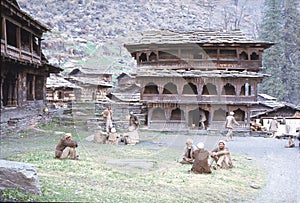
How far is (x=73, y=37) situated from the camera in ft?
279

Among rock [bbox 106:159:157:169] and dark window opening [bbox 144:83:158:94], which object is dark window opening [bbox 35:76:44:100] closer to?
dark window opening [bbox 144:83:158:94]

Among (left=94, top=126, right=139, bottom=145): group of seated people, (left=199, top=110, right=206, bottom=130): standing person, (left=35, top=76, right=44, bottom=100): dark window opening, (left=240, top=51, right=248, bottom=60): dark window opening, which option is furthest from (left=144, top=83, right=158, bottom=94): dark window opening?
(left=94, top=126, right=139, bottom=145): group of seated people

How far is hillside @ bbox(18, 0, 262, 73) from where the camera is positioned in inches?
2916

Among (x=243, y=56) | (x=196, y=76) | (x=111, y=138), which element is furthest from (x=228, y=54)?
(x=111, y=138)

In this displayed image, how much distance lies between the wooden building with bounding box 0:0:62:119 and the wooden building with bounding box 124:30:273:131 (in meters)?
8.61

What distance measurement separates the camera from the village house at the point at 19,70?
20.2 meters

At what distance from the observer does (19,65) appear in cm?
2444

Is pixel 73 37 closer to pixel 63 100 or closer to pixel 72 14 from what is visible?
pixel 72 14

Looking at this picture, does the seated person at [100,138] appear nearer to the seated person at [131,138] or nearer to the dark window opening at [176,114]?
the seated person at [131,138]

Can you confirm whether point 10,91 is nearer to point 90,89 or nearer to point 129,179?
Result: point 129,179

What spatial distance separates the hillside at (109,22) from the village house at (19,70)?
34169 millimetres

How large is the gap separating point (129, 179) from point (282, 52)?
6004 cm

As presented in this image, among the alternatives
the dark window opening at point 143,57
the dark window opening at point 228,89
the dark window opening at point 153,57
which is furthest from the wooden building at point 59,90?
the dark window opening at point 228,89

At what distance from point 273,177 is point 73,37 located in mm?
76729
